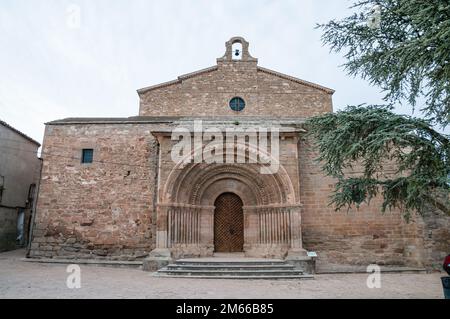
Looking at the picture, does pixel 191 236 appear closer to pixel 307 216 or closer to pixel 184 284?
pixel 184 284

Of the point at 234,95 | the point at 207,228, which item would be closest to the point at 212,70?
the point at 234,95

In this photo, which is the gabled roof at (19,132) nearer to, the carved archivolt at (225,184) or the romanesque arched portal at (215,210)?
the romanesque arched portal at (215,210)

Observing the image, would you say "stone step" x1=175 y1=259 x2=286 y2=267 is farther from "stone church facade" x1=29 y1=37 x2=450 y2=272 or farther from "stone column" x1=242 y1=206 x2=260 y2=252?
"stone column" x1=242 y1=206 x2=260 y2=252

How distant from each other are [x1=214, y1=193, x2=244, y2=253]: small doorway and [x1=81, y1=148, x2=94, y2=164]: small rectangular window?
4501 millimetres

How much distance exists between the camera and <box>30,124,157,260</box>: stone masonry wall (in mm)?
9727

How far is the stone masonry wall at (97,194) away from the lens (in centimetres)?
973

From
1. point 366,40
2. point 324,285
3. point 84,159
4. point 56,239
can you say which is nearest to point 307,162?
point 324,285

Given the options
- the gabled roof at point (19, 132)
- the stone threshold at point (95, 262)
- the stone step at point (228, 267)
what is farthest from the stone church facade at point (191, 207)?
the gabled roof at point (19, 132)

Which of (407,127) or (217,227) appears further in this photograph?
(217,227)

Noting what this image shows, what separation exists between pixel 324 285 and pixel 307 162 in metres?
4.35

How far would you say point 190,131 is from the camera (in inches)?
371

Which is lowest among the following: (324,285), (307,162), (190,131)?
(324,285)

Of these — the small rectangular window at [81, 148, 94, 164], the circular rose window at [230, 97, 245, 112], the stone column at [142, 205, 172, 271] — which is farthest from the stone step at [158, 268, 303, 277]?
the circular rose window at [230, 97, 245, 112]

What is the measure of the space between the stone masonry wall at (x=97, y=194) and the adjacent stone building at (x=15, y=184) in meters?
3.54
